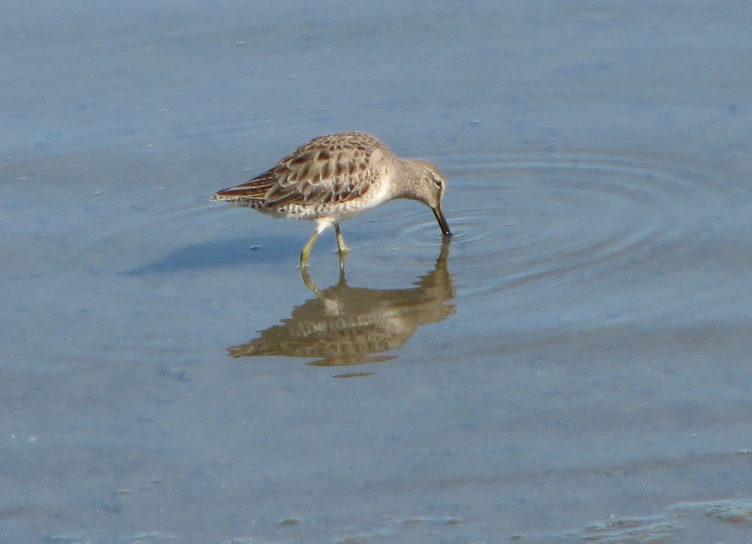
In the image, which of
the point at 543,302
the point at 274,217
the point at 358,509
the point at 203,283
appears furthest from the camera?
the point at 274,217

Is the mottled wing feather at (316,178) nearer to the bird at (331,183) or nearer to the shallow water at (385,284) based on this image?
the bird at (331,183)

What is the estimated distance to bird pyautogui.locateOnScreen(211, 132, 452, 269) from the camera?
922 cm

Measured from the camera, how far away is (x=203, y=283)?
28.9 ft

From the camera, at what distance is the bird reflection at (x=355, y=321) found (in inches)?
305

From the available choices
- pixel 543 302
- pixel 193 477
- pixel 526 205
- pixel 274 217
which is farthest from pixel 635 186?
pixel 193 477

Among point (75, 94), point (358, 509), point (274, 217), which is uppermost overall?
point (75, 94)

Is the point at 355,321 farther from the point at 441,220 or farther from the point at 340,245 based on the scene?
the point at 441,220

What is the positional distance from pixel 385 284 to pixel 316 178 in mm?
1072

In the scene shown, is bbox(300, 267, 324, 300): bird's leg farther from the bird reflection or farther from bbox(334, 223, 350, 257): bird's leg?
bbox(334, 223, 350, 257): bird's leg

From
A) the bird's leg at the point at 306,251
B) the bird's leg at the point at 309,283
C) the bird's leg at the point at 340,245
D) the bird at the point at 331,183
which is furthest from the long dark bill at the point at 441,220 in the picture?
the bird's leg at the point at 309,283

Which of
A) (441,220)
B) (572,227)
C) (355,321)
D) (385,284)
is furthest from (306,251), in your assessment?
(572,227)

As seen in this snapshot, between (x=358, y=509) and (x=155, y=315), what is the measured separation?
109 inches

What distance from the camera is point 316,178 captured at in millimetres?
9281

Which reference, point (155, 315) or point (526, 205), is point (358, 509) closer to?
point (155, 315)
